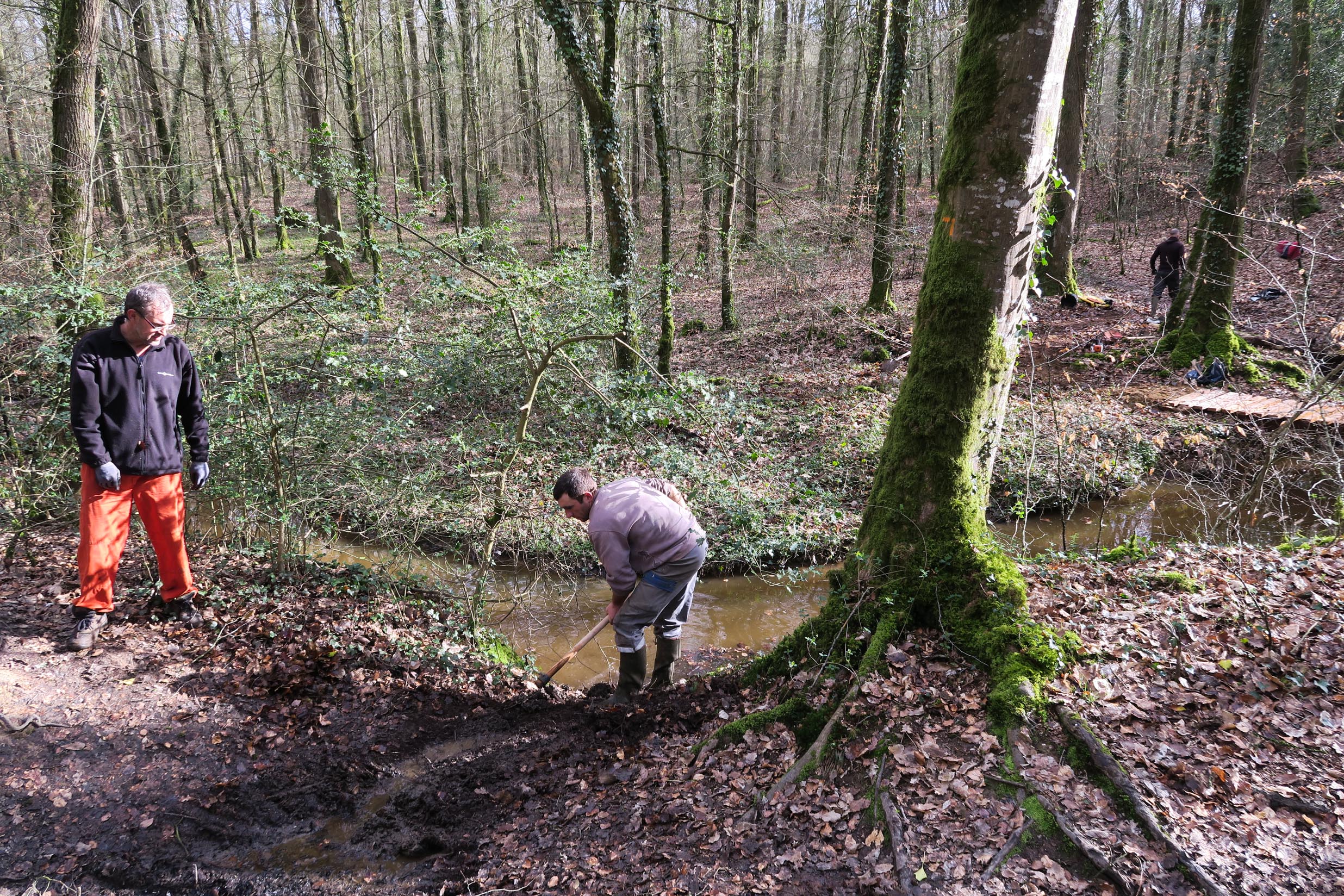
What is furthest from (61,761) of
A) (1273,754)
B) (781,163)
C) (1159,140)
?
(1159,140)

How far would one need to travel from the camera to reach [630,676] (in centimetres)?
485

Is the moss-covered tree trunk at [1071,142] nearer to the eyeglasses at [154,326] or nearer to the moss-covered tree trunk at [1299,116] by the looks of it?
the moss-covered tree trunk at [1299,116]

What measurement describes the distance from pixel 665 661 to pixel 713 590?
7.46 feet

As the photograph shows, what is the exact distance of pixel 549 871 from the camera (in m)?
3.22

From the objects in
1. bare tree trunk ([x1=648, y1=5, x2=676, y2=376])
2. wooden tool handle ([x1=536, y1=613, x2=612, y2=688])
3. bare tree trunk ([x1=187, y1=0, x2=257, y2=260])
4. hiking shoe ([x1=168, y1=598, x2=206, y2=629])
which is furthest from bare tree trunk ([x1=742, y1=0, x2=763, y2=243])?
hiking shoe ([x1=168, y1=598, x2=206, y2=629])

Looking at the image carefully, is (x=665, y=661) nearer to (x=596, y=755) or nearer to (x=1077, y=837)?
(x=596, y=755)

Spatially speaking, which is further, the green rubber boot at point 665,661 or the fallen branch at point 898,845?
the green rubber boot at point 665,661

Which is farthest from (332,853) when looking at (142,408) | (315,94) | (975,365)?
(315,94)

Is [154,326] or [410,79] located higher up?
[410,79]

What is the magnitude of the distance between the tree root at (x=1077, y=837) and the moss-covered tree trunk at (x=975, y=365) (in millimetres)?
351

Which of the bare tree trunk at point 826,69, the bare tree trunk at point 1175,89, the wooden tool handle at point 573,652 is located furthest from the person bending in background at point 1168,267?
the bare tree trunk at point 1175,89

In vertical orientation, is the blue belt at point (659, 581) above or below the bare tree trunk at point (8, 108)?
below

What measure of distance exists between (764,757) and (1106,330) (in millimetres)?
12510

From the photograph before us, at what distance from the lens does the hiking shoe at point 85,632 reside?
4203mm
